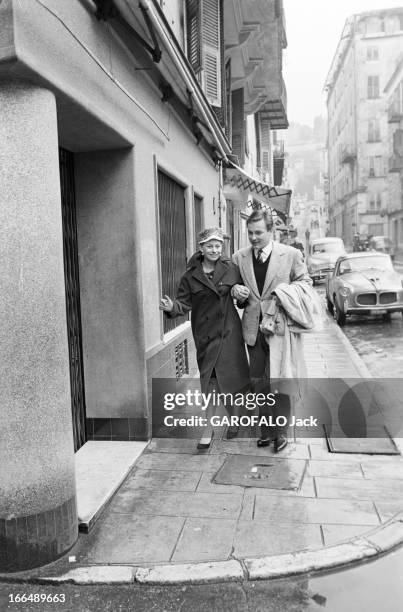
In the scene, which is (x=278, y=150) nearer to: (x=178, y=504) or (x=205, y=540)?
(x=178, y=504)

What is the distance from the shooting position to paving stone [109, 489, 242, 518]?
13.6 feet

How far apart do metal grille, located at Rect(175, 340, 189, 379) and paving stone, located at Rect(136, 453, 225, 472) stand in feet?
6.95

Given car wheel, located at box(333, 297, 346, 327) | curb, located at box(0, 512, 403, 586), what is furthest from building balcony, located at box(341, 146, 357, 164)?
curb, located at box(0, 512, 403, 586)

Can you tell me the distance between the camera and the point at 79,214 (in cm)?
559

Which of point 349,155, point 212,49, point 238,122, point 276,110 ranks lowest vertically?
point 212,49

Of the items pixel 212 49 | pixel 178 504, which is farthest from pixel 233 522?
pixel 212 49

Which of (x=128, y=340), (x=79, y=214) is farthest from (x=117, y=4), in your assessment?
(x=128, y=340)

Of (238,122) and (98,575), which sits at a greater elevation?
(238,122)

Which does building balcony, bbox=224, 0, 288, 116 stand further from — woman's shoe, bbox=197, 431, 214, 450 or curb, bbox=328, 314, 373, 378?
woman's shoe, bbox=197, 431, 214, 450

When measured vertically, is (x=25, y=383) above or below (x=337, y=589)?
above

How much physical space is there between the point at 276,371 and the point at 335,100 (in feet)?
288

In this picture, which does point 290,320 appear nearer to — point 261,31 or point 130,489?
point 130,489

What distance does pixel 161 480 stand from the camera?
187 inches

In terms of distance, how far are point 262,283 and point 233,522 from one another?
2.24 m
